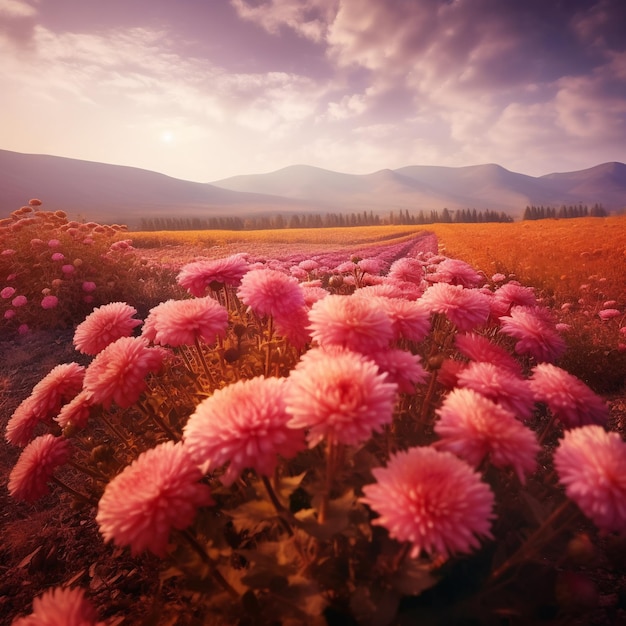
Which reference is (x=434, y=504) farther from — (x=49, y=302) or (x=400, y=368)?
(x=49, y=302)

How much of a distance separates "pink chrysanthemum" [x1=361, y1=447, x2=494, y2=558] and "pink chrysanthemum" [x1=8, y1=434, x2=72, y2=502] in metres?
1.68

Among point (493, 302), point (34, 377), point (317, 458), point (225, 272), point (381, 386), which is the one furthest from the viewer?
point (34, 377)

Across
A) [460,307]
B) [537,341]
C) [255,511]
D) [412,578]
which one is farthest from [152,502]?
[537,341]

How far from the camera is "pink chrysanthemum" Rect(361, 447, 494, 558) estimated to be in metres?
0.84

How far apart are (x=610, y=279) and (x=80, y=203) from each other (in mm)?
140250

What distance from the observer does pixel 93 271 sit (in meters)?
6.61

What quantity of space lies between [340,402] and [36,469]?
171cm

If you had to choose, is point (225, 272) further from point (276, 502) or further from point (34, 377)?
point (34, 377)

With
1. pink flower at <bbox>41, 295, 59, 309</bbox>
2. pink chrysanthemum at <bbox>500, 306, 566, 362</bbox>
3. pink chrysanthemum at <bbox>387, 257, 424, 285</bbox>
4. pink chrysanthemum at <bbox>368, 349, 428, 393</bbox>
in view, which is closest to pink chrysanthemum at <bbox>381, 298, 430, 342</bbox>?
pink chrysanthemum at <bbox>368, 349, 428, 393</bbox>

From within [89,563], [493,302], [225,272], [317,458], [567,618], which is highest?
[225,272]

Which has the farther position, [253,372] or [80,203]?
[80,203]

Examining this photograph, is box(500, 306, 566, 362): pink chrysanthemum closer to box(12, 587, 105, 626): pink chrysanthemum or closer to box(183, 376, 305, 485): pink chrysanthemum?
box(183, 376, 305, 485): pink chrysanthemum

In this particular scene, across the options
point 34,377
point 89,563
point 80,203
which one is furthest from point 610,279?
point 80,203

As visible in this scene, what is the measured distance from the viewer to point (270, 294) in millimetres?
1709
